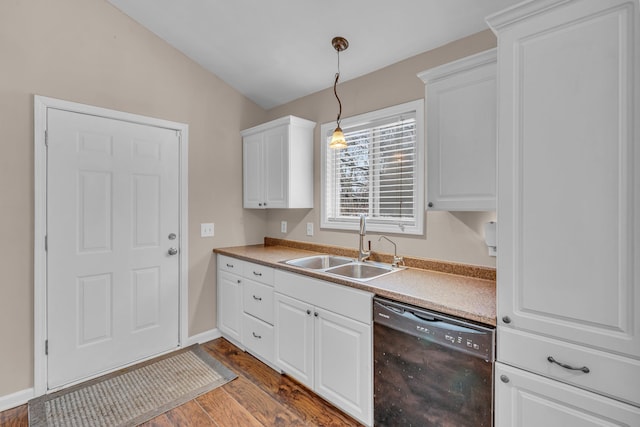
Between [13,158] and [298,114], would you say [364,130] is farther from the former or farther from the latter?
[13,158]

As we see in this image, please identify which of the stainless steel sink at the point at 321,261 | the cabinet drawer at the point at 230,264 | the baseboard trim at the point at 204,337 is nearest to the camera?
the stainless steel sink at the point at 321,261

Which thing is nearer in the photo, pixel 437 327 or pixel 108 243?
pixel 437 327

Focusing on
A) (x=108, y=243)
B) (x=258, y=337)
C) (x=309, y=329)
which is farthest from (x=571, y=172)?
(x=108, y=243)

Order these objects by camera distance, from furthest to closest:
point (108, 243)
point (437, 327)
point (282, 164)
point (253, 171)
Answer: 1. point (253, 171)
2. point (282, 164)
3. point (108, 243)
4. point (437, 327)

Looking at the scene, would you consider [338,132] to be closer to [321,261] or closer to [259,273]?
[321,261]

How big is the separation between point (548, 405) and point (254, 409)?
5.39 ft

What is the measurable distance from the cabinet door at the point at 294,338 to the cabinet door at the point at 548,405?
44.8 inches

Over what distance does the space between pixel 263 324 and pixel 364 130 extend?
1.79 m

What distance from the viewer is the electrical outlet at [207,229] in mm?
2979

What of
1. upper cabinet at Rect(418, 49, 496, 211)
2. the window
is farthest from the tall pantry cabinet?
the window

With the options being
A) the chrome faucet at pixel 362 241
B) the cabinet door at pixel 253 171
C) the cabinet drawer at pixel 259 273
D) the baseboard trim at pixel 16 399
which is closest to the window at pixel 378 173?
the chrome faucet at pixel 362 241

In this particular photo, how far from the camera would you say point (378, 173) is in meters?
2.54

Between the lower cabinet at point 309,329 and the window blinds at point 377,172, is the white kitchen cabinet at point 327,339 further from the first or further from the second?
the window blinds at point 377,172

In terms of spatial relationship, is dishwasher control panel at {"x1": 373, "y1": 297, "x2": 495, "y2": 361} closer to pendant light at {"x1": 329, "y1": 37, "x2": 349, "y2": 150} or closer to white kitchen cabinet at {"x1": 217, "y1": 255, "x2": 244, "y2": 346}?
pendant light at {"x1": 329, "y1": 37, "x2": 349, "y2": 150}
